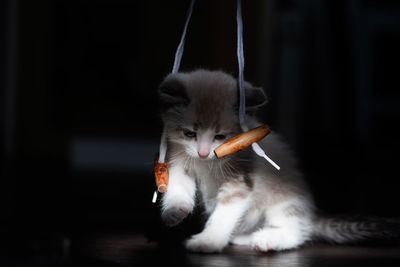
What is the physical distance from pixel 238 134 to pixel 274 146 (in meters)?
0.14

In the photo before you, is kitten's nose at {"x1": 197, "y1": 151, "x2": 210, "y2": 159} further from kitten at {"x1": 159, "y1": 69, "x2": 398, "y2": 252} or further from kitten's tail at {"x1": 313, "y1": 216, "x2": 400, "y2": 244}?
kitten's tail at {"x1": 313, "y1": 216, "x2": 400, "y2": 244}

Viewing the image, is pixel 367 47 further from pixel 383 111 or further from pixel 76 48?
pixel 76 48

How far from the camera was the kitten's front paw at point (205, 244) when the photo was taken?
39.8 inches

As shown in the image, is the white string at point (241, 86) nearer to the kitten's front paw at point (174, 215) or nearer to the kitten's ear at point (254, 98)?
the kitten's ear at point (254, 98)

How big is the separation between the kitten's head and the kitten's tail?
35 cm

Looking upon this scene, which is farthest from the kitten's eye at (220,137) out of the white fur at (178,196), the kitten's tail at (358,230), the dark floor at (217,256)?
the kitten's tail at (358,230)

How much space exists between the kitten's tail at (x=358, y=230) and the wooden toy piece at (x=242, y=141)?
0.35 m

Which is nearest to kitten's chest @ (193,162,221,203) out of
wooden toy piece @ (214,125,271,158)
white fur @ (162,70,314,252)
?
white fur @ (162,70,314,252)

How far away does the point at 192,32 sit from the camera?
117cm

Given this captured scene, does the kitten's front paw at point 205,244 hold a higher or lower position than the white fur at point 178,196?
lower

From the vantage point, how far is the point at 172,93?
3.29 ft

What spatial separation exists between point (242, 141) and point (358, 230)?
402 millimetres

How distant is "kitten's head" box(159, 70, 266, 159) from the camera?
992 mm

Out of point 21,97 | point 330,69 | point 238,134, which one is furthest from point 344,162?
point 238,134
